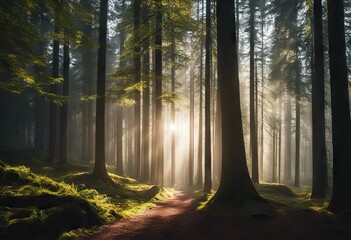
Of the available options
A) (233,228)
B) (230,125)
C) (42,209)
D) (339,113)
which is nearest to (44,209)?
(42,209)

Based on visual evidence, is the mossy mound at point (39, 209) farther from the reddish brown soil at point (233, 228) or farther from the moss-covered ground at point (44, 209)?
the reddish brown soil at point (233, 228)

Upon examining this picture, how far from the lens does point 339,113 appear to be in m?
9.71

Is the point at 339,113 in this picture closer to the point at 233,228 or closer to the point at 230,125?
the point at 230,125

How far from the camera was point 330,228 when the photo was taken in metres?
7.53

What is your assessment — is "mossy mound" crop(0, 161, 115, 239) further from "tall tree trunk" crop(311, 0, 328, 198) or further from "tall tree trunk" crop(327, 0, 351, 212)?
"tall tree trunk" crop(311, 0, 328, 198)

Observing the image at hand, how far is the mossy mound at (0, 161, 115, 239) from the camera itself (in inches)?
274

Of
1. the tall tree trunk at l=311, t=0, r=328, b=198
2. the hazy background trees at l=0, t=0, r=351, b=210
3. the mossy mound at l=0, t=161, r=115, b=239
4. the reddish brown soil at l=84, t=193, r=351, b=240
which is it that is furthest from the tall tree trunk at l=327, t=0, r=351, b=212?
the mossy mound at l=0, t=161, r=115, b=239

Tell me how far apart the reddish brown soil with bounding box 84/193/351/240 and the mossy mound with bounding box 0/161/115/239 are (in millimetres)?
698

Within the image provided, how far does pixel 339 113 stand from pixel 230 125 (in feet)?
11.8

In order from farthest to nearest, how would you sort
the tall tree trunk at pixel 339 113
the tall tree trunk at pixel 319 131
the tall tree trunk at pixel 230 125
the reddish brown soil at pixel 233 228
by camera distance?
A: the tall tree trunk at pixel 319 131, the tall tree trunk at pixel 230 125, the tall tree trunk at pixel 339 113, the reddish brown soil at pixel 233 228

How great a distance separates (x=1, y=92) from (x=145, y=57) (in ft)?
57.5

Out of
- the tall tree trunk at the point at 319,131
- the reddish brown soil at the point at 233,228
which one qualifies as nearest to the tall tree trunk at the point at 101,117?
the reddish brown soil at the point at 233,228

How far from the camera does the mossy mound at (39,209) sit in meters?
6.96

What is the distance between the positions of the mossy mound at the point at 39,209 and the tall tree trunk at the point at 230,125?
13.4 feet
